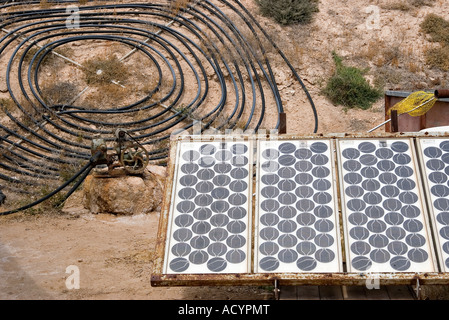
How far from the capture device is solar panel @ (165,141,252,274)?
14.2 feet

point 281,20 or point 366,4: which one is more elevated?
point 366,4

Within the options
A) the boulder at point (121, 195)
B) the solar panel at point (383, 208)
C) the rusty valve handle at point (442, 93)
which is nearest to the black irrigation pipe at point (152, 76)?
the boulder at point (121, 195)

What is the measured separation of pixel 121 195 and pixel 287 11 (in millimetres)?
9833

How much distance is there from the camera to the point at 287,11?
16.3 metres

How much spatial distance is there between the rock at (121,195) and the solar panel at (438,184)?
5.07 metres

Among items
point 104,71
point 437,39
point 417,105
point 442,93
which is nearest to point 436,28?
point 437,39

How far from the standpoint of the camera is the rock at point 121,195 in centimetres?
868

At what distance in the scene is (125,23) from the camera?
15188 millimetres

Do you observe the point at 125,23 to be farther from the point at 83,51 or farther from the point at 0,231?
the point at 0,231

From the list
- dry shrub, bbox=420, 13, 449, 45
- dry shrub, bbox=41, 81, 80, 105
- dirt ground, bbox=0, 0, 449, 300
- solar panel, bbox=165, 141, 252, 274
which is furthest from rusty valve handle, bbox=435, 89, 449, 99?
dry shrub, bbox=420, 13, 449, 45

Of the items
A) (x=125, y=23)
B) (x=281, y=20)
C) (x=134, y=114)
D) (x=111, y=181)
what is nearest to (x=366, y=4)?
(x=281, y=20)

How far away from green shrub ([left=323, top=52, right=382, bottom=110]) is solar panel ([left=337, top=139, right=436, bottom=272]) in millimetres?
9921

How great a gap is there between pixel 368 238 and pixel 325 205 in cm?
44

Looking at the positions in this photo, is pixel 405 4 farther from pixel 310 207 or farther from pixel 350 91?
pixel 310 207
